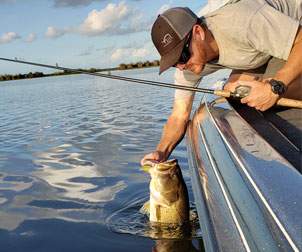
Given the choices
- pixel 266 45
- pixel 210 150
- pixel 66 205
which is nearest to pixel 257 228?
pixel 210 150

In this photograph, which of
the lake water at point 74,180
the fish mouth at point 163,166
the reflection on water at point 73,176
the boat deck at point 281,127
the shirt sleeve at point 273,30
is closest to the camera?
the boat deck at point 281,127

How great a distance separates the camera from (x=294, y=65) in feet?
10.2

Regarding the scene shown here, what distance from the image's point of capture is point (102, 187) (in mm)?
5777

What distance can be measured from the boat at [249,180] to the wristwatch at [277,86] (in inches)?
7.5

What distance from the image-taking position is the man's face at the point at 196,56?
3356 mm

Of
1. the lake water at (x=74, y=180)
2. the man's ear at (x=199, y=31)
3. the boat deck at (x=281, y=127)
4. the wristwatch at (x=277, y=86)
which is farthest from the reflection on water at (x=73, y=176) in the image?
the wristwatch at (x=277, y=86)

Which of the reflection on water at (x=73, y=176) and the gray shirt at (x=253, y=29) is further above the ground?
the gray shirt at (x=253, y=29)

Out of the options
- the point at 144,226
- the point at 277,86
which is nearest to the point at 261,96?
the point at 277,86

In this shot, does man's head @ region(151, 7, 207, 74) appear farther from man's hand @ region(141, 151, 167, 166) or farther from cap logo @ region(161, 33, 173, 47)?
man's hand @ region(141, 151, 167, 166)

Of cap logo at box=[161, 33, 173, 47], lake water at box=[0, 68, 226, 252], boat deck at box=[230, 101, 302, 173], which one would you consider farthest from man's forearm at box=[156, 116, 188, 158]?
cap logo at box=[161, 33, 173, 47]

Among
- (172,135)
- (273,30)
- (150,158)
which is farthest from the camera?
(172,135)

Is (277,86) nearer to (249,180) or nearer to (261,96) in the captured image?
(261,96)

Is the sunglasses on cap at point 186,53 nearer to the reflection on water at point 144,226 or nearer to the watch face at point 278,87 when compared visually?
the watch face at point 278,87

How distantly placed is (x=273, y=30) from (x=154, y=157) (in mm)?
1630
